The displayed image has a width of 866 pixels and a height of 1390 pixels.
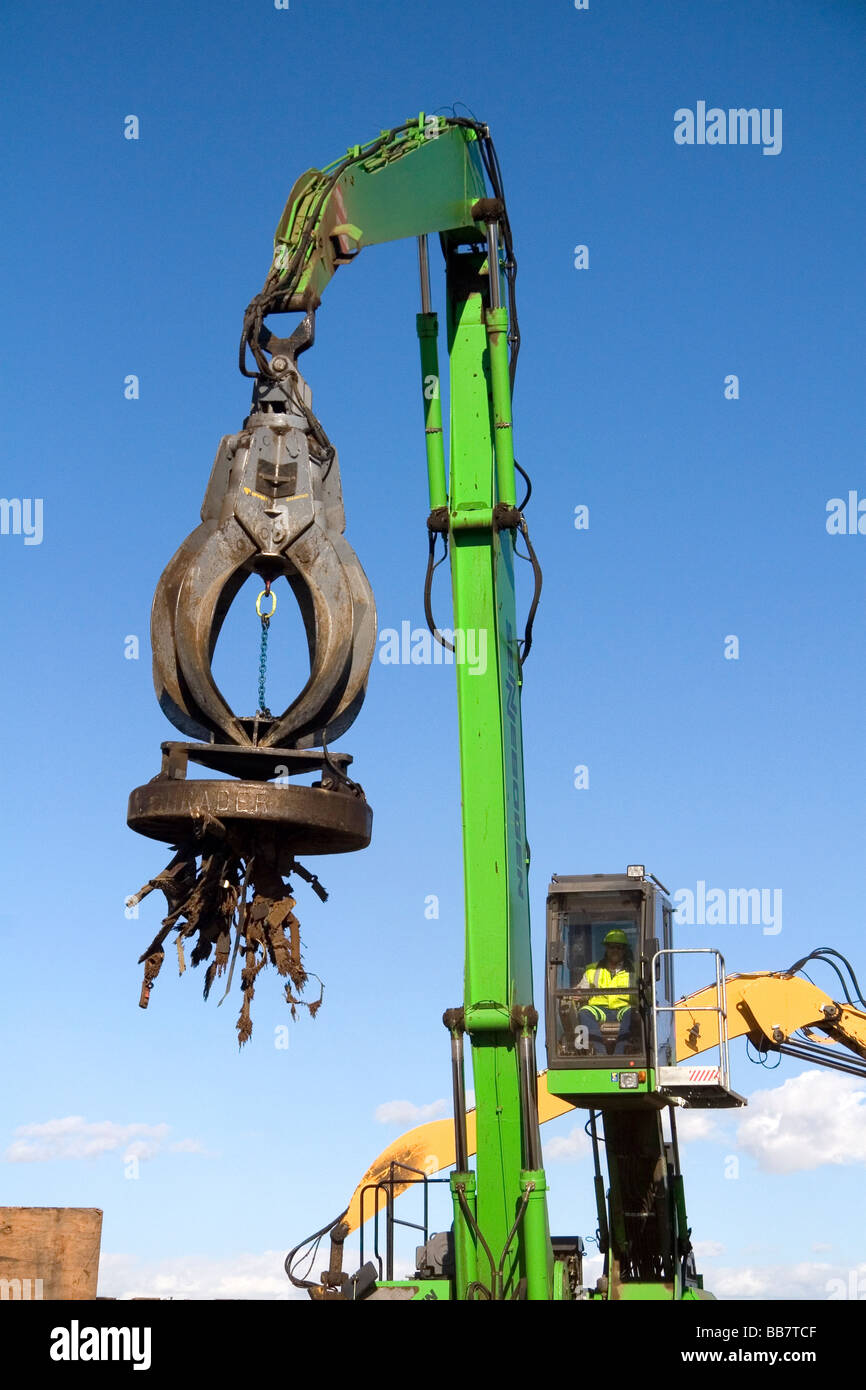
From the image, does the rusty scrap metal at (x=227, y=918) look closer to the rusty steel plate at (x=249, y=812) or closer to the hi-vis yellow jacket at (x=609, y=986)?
the rusty steel plate at (x=249, y=812)

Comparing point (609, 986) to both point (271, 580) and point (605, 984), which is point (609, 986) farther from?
point (271, 580)

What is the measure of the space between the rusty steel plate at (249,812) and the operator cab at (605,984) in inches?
133

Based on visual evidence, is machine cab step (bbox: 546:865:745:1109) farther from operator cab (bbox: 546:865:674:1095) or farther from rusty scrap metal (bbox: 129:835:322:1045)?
rusty scrap metal (bbox: 129:835:322:1045)

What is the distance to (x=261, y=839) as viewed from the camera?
8891 mm

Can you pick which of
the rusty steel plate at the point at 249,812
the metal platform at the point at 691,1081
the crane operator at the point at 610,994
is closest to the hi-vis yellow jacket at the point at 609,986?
the crane operator at the point at 610,994

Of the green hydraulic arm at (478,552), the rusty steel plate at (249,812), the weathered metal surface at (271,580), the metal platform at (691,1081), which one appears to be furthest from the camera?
the metal platform at (691,1081)

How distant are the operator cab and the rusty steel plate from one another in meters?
3.38

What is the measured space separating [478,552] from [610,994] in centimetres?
324

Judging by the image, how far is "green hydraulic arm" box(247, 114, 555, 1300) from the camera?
409 inches

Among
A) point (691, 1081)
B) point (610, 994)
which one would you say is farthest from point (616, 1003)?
point (691, 1081)

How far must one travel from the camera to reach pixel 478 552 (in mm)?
11570

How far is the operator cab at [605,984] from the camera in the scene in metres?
11.8
